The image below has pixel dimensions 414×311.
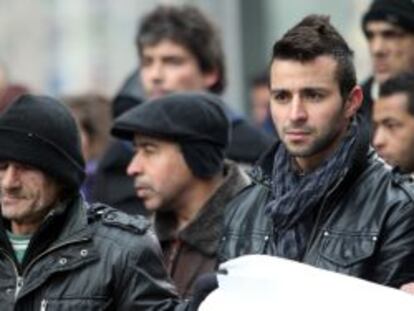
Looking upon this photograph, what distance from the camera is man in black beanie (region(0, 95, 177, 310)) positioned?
7.24 metres

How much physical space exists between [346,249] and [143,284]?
30.7 inches

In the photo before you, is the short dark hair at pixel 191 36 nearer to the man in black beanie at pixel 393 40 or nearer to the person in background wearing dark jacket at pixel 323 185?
the man in black beanie at pixel 393 40

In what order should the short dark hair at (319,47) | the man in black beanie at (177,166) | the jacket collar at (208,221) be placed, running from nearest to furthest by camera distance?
the short dark hair at (319,47), the jacket collar at (208,221), the man in black beanie at (177,166)

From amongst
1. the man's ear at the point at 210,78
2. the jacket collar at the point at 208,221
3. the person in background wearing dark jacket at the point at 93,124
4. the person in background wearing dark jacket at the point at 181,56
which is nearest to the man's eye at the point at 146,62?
the person in background wearing dark jacket at the point at 181,56

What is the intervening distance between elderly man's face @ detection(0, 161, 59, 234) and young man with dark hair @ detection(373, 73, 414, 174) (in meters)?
2.16

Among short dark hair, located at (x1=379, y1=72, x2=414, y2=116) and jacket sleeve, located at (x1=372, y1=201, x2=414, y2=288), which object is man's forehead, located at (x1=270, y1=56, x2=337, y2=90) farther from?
short dark hair, located at (x1=379, y1=72, x2=414, y2=116)

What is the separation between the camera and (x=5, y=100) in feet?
36.2

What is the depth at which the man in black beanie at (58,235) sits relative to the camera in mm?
7242

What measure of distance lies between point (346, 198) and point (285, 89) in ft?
1.64

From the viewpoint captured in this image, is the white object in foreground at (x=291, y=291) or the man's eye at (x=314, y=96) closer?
the white object in foreground at (x=291, y=291)

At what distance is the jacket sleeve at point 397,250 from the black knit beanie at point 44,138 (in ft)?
4.19

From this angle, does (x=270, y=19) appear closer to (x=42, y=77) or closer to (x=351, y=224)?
(x=42, y=77)

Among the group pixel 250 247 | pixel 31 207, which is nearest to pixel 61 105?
pixel 31 207

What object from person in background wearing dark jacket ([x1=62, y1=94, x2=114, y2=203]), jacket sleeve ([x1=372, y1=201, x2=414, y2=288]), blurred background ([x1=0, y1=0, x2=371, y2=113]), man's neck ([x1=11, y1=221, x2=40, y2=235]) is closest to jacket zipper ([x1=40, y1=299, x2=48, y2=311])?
man's neck ([x1=11, y1=221, x2=40, y2=235])
